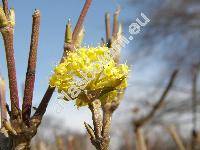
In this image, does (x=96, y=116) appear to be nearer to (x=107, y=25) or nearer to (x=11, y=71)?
(x=11, y=71)

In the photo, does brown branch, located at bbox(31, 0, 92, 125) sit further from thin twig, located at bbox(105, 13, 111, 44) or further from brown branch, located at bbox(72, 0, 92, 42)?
thin twig, located at bbox(105, 13, 111, 44)

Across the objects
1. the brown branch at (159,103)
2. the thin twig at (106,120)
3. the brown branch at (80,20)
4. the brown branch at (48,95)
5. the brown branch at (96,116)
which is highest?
the brown branch at (80,20)

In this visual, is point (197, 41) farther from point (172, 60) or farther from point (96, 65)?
point (96, 65)

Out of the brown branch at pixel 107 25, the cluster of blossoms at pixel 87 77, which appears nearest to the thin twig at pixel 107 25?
the brown branch at pixel 107 25

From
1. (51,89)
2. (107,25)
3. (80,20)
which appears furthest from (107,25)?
(51,89)

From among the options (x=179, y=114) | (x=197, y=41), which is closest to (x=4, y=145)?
(x=179, y=114)

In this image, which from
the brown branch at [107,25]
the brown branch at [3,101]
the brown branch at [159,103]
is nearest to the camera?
the brown branch at [3,101]

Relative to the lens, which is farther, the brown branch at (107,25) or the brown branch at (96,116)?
the brown branch at (107,25)

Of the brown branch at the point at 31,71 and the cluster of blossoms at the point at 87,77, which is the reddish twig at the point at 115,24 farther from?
the brown branch at the point at 31,71
